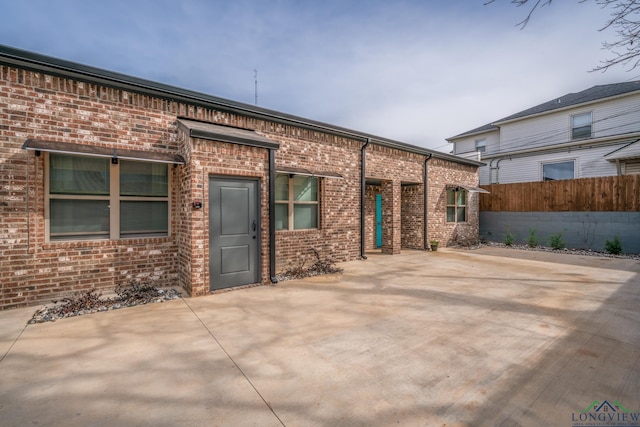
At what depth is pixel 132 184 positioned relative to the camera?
17.2 ft

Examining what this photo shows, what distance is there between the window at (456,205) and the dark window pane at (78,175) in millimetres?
11191

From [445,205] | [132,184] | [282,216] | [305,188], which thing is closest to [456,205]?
[445,205]

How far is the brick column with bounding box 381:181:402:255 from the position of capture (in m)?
9.38

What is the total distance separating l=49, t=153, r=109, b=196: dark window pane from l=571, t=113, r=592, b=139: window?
20511 mm

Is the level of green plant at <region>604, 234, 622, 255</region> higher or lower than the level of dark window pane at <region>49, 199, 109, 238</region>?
lower

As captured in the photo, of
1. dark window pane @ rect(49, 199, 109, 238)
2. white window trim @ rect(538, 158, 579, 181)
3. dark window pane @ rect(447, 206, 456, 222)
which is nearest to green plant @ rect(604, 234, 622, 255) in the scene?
dark window pane @ rect(447, 206, 456, 222)

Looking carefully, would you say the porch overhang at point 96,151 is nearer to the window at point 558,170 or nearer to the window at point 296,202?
the window at point 296,202

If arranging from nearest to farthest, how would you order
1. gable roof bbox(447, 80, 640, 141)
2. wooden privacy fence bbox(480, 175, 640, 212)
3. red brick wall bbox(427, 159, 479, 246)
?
wooden privacy fence bbox(480, 175, 640, 212)
red brick wall bbox(427, 159, 479, 246)
gable roof bbox(447, 80, 640, 141)

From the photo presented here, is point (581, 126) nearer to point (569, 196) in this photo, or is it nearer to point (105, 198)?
point (569, 196)

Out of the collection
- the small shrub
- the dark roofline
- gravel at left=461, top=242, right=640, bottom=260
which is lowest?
gravel at left=461, top=242, right=640, bottom=260

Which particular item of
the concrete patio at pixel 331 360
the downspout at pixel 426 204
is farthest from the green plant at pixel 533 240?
the concrete patio at pixel 331 360

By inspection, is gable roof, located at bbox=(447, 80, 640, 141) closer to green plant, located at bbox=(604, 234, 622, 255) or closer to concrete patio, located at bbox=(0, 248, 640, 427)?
green plant, located at bbox=(604, 234, 622, 255)

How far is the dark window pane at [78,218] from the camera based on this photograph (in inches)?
183

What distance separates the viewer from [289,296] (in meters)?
5.01
